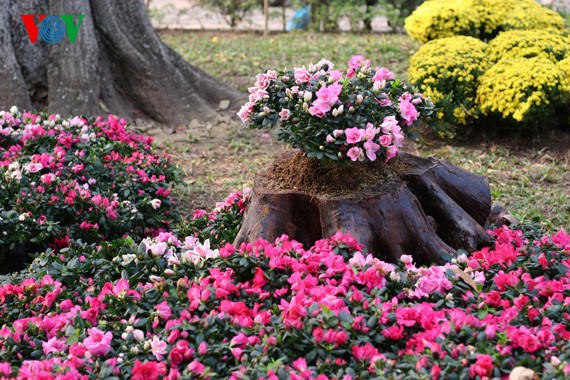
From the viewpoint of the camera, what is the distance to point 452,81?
22.5 feet

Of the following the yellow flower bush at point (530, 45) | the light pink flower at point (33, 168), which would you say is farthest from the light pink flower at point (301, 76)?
the yellow flower bush at point (530, 45)

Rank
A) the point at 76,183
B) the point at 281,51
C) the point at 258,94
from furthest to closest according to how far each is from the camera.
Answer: the point at 281,51 → the point at 76,183 → the point at 258,94

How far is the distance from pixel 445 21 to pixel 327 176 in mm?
4585

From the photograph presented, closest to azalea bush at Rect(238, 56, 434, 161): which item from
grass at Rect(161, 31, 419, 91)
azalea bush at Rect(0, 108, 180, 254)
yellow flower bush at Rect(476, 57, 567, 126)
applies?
azalea bush at Rect(0, 108, 180, 254)

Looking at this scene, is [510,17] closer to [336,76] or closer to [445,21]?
[445,21]

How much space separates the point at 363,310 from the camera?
285 cm

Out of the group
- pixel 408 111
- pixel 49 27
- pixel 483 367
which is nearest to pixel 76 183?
pixel 408 111

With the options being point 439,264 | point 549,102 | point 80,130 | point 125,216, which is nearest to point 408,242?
point 439,264

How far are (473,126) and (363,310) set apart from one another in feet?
15.1

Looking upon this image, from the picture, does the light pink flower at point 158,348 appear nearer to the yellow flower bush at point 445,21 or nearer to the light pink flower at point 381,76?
the light pink flower at point 381,76

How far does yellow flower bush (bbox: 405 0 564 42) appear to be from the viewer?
766 centimetres

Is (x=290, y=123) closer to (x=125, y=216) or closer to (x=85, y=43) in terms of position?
(x=125, y=216)

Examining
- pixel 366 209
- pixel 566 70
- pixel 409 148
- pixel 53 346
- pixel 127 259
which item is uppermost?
pixel 566 70

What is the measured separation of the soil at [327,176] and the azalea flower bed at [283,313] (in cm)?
27
